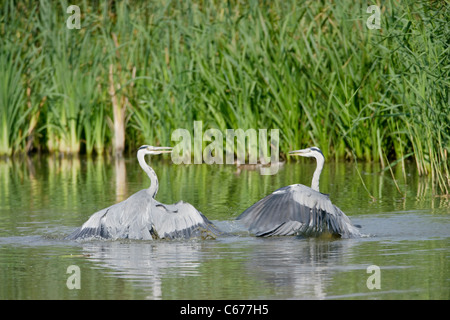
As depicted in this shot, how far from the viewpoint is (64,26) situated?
14984 mm

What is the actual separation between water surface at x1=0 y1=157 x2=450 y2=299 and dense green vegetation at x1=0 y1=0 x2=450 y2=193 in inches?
46.4

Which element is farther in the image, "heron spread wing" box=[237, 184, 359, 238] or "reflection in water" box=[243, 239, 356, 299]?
"heron spread wing" box=[237, 184, 359, 238]

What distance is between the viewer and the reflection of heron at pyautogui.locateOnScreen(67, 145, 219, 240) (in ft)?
24.7

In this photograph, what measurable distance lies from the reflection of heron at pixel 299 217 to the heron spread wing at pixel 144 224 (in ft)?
1.51

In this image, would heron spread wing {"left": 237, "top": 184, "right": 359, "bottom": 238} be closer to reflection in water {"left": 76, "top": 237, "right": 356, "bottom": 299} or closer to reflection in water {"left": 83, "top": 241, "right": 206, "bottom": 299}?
reflection in water {"left": 76, "top": 237, "right": 356, "bottom": 299}

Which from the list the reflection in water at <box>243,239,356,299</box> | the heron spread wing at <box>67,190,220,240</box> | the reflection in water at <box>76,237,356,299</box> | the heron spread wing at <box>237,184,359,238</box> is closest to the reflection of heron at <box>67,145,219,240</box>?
the heron spread wing at <box>67,190,220,240</box>

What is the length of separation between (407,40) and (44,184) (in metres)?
5.36

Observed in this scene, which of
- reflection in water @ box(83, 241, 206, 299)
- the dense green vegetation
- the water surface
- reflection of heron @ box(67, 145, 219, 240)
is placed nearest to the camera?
the water surface

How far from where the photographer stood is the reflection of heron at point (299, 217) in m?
7.55

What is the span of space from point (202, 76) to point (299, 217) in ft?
20.9

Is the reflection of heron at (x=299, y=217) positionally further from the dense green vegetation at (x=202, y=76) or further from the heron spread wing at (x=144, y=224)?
the dense green vegetation at (x=202, y=76)

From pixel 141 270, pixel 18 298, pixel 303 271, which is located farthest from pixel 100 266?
pixel 303 271

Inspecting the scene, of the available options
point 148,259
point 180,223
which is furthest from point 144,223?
point 148,259

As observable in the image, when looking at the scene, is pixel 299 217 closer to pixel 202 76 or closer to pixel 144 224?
pixel 144 224
